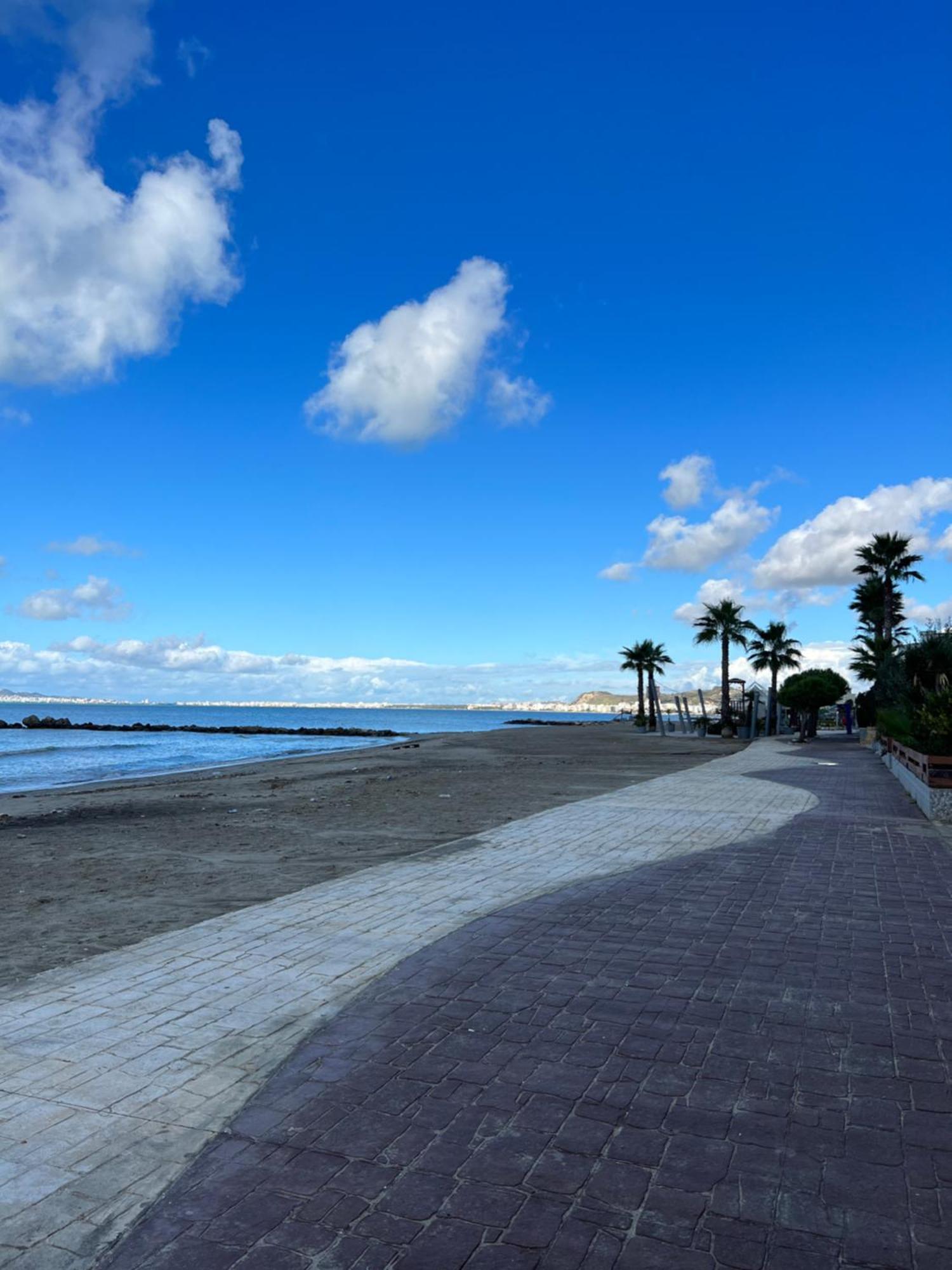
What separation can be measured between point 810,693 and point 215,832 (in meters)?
35.6

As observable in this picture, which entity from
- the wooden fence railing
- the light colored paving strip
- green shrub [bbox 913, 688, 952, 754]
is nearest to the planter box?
the wooden fence railing

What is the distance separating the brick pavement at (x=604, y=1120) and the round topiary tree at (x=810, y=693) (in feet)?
123

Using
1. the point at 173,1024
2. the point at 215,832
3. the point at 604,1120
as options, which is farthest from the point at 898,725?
the point at 173,1024

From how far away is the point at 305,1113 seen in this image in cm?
376

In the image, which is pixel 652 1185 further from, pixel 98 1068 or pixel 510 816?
pixel 510 816

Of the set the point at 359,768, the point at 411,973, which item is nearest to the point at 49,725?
the point at 359,768

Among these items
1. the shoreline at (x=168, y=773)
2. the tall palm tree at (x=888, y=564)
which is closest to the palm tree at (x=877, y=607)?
the tall palm tree at (x=888, y=564)

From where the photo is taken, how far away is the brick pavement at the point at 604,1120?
2.89 m

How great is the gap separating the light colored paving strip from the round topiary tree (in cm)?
3597

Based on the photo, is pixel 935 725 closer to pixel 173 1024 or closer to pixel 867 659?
pixel 173 1024

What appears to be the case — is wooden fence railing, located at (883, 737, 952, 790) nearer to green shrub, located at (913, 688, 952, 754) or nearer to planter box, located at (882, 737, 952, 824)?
planter box, located at (882, 737, 952, 824)

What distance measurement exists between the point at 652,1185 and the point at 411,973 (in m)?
2.58

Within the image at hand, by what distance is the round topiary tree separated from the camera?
4278 cm

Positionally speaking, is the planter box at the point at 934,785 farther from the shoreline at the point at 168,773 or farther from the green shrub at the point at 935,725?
the shoreline at the point at 168,773
